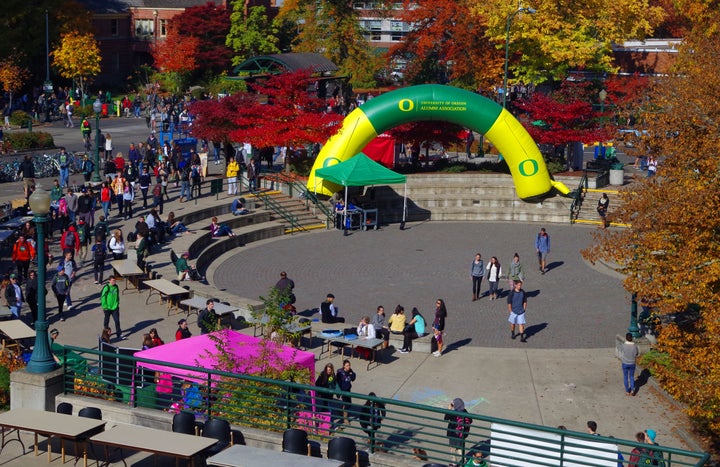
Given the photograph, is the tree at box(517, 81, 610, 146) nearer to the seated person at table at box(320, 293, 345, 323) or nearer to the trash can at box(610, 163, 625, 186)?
the trash can at box(610, 163, 625, 186)

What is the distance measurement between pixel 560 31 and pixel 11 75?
Result: 3101 cm

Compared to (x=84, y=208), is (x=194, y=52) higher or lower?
higher

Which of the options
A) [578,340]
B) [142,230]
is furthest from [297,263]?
[578,340]

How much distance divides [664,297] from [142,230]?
1648 centimetres

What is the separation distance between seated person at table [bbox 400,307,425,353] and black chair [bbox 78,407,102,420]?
35.8 feet

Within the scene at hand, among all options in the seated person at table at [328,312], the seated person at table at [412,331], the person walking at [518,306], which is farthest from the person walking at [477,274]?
the seated person at table at [328,312]

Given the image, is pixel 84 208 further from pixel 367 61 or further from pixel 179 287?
pixel 367 61

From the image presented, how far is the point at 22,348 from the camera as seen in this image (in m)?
23.5

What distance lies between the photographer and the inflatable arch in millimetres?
41219

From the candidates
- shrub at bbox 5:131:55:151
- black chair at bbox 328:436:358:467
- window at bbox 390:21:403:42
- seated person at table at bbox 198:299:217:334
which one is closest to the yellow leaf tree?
shrub at bbox 5:131:55:151

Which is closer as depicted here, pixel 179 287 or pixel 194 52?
pixel 179 287

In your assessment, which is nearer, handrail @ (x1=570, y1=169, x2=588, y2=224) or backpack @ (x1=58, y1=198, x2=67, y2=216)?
backpack @ (x1=58, y1=198, x2=67, y2=216)

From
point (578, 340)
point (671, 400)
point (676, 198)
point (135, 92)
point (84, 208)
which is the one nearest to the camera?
point (676, 198)

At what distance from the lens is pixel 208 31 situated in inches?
3019
